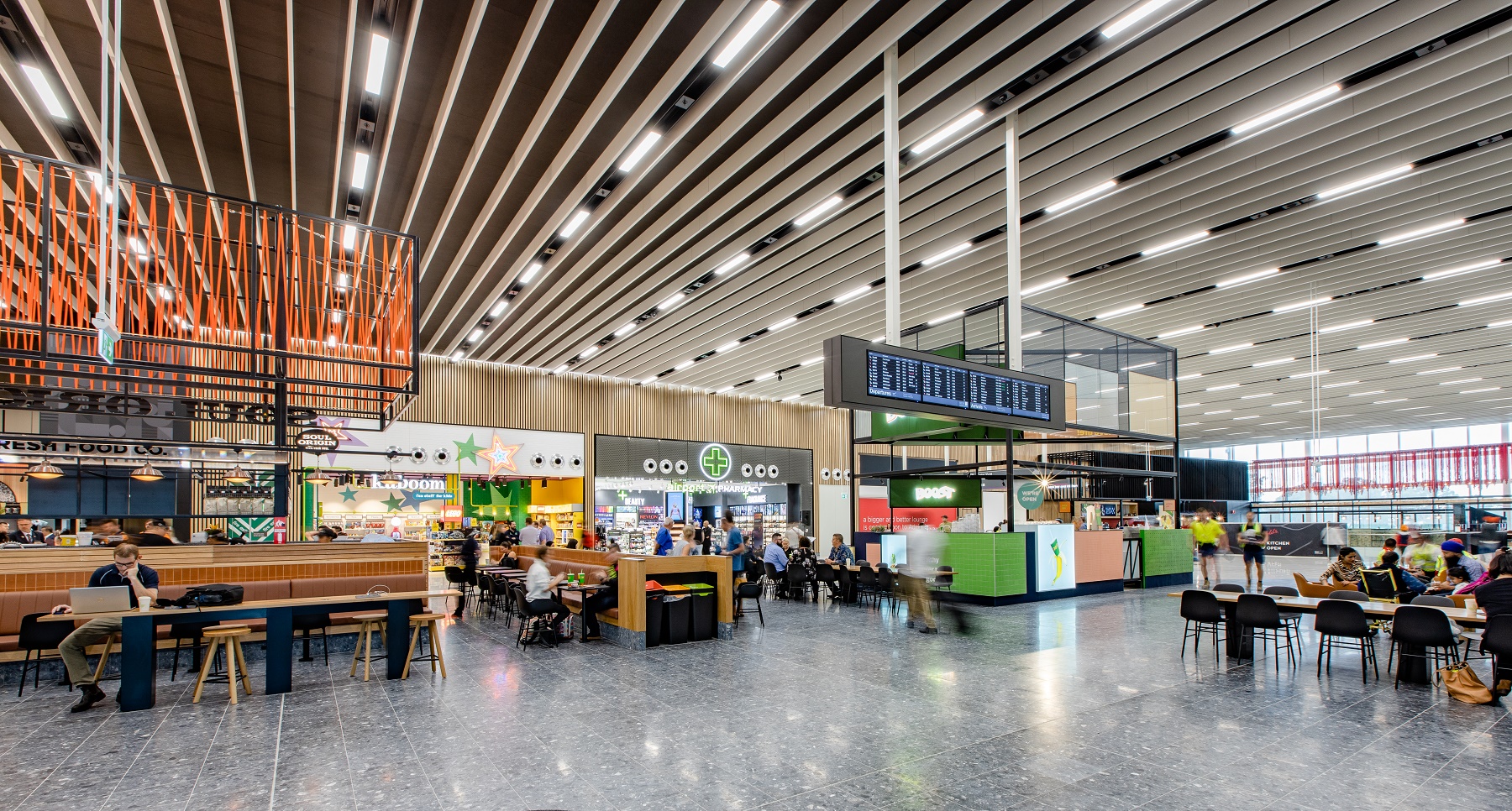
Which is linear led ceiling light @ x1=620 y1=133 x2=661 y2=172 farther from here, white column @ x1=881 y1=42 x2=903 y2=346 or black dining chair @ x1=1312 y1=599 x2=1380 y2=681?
black dining chair @ x1=1312 y1=599 x2=1380 y2=681

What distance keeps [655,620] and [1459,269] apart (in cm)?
1180

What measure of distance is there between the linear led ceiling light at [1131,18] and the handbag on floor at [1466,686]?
5.43 metres

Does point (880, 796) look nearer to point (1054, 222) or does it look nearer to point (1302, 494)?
point (1054, 222)

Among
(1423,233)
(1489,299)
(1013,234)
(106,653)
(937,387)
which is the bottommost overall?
(106,653)

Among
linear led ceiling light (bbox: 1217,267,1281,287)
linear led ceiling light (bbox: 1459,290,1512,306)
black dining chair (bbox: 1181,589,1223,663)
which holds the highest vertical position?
linear led ceiling light (bbox: 1217,267,1281,287)

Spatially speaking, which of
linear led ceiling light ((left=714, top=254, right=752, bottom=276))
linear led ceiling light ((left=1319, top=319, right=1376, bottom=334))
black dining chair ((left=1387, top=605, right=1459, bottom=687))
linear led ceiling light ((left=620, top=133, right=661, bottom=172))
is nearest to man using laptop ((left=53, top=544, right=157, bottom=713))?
linear led ceiling light ((left=620, top=133, right=661, bottom=172))

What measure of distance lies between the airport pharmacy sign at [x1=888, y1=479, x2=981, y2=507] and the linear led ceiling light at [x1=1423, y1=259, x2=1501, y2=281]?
690 cm

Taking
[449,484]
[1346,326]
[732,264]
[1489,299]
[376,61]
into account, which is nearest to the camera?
[376,61]

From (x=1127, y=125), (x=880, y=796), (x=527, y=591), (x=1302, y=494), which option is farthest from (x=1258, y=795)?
(x=1302, y=494)

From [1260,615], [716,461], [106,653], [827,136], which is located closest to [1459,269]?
[1260,615]

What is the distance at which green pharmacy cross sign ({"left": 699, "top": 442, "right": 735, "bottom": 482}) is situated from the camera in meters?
20.9

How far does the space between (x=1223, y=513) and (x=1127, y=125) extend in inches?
1064

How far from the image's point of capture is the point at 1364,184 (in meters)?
7.95

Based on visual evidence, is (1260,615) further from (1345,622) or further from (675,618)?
(675,618)
